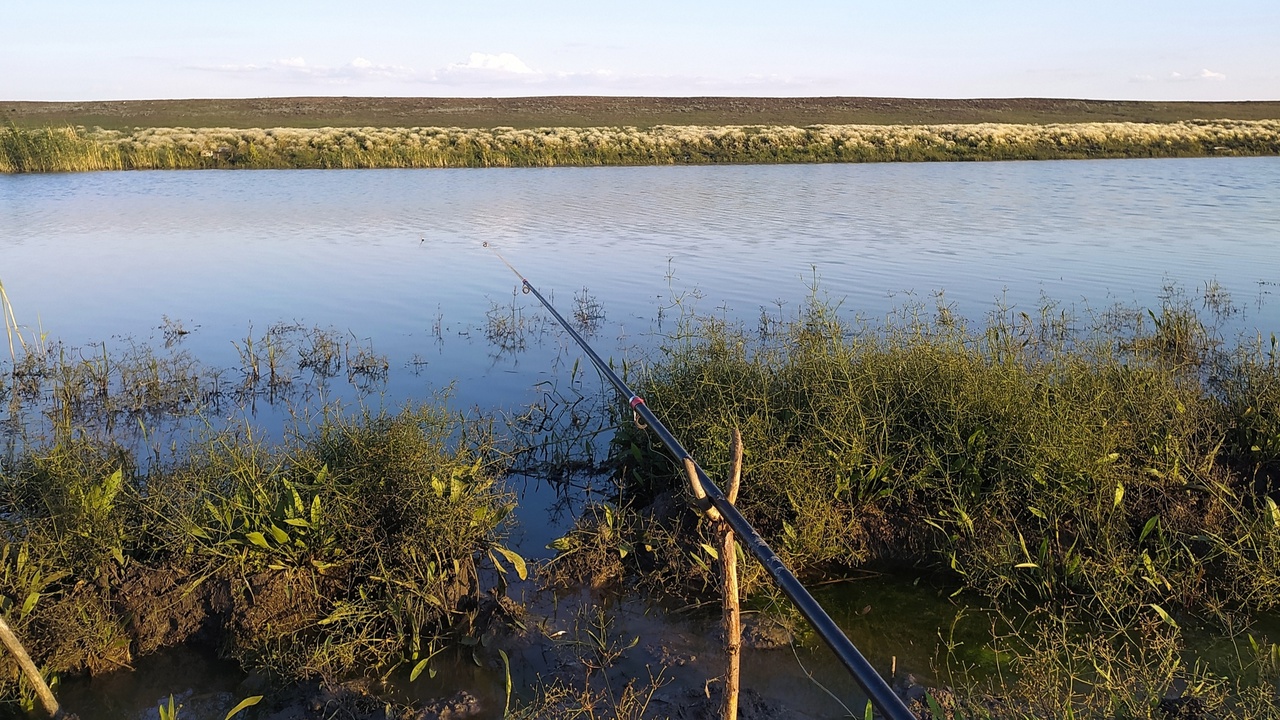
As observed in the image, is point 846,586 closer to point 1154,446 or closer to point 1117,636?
point 1117,636

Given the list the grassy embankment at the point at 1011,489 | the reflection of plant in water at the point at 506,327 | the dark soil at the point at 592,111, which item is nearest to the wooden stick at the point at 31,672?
the grassy embankment at the point at 1011,489

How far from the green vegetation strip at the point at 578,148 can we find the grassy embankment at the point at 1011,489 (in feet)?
99.6

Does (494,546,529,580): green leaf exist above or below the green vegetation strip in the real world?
below

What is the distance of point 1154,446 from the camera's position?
15.8 feet

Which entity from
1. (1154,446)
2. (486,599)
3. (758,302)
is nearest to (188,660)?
(486,599)

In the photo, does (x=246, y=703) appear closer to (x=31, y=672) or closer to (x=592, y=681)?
(x=31, y=672)

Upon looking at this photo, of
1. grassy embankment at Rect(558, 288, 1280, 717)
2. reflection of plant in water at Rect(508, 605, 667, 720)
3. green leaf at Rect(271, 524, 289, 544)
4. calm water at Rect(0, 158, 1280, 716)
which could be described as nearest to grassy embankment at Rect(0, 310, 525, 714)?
green leaf at Rect(271, 524, 289, 544)

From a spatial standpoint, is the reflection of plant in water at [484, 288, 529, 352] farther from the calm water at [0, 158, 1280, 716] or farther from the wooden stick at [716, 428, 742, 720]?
the wooden stick at [716, 428, 742, 720]

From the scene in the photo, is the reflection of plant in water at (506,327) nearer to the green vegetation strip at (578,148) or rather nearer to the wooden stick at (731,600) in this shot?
the wooden stick at (731,600)

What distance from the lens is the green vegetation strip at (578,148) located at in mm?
31891

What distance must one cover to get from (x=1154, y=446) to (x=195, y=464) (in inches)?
203

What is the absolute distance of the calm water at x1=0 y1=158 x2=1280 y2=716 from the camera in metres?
9.95

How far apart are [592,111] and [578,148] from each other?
40.4m

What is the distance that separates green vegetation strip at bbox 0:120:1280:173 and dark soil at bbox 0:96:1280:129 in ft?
68.5
